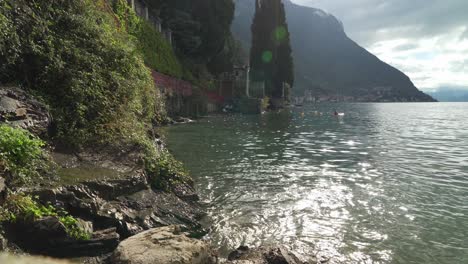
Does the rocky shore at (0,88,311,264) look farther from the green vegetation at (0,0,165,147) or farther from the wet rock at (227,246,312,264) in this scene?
the green vegetation at (0,0,165,147)

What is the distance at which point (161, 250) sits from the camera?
5453 mm

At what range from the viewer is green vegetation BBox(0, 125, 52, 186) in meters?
5.97

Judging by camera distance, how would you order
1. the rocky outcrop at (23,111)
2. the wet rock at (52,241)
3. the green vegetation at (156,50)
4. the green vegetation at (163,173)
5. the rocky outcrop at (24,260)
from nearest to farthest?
the rocky outcrop at (24,260)
the wet rock at (52,241)
the rocky outcrop at (23,111)
the green vegetation at (163,173)
the green vegetation at (156,50)

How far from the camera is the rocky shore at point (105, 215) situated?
18.0 ft

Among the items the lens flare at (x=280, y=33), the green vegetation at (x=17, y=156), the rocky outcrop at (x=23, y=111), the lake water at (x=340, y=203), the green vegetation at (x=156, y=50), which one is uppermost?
the lens flare at (x=280, y=33)

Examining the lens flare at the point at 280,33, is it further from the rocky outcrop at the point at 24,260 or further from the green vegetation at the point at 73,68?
the rocky outcrop at the point at 24,260

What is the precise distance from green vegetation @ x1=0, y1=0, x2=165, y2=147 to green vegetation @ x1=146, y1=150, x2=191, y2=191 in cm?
103

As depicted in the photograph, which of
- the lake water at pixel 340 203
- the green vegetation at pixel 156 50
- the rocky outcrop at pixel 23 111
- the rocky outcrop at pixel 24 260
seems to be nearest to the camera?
the rocky outcrop at pixel 24 260

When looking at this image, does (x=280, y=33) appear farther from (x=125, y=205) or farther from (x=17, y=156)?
(x=17, y=156)

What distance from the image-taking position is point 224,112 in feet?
203

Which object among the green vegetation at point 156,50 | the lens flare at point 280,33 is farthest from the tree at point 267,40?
the green vegetation at point 156,50

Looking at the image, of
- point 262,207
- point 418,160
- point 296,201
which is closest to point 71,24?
point 262,207

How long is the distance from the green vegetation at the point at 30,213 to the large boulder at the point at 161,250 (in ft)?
3.53

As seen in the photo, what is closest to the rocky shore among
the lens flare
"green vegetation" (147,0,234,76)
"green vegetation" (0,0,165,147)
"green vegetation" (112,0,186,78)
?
"green vegetation" (0,0,165,147)
